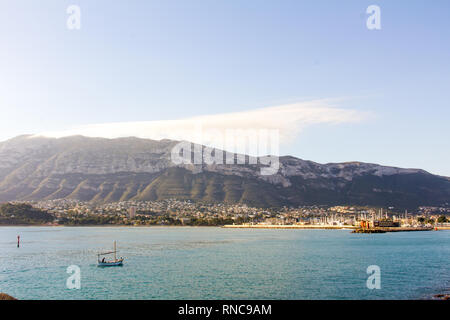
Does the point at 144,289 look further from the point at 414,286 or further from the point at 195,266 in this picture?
the point at 414,286

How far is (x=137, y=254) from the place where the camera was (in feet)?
306

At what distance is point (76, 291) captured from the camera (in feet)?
164

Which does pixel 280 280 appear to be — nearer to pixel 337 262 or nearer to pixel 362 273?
pixel 362 273

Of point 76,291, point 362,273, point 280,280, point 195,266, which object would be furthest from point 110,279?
point 362,273

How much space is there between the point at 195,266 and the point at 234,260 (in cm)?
1164
